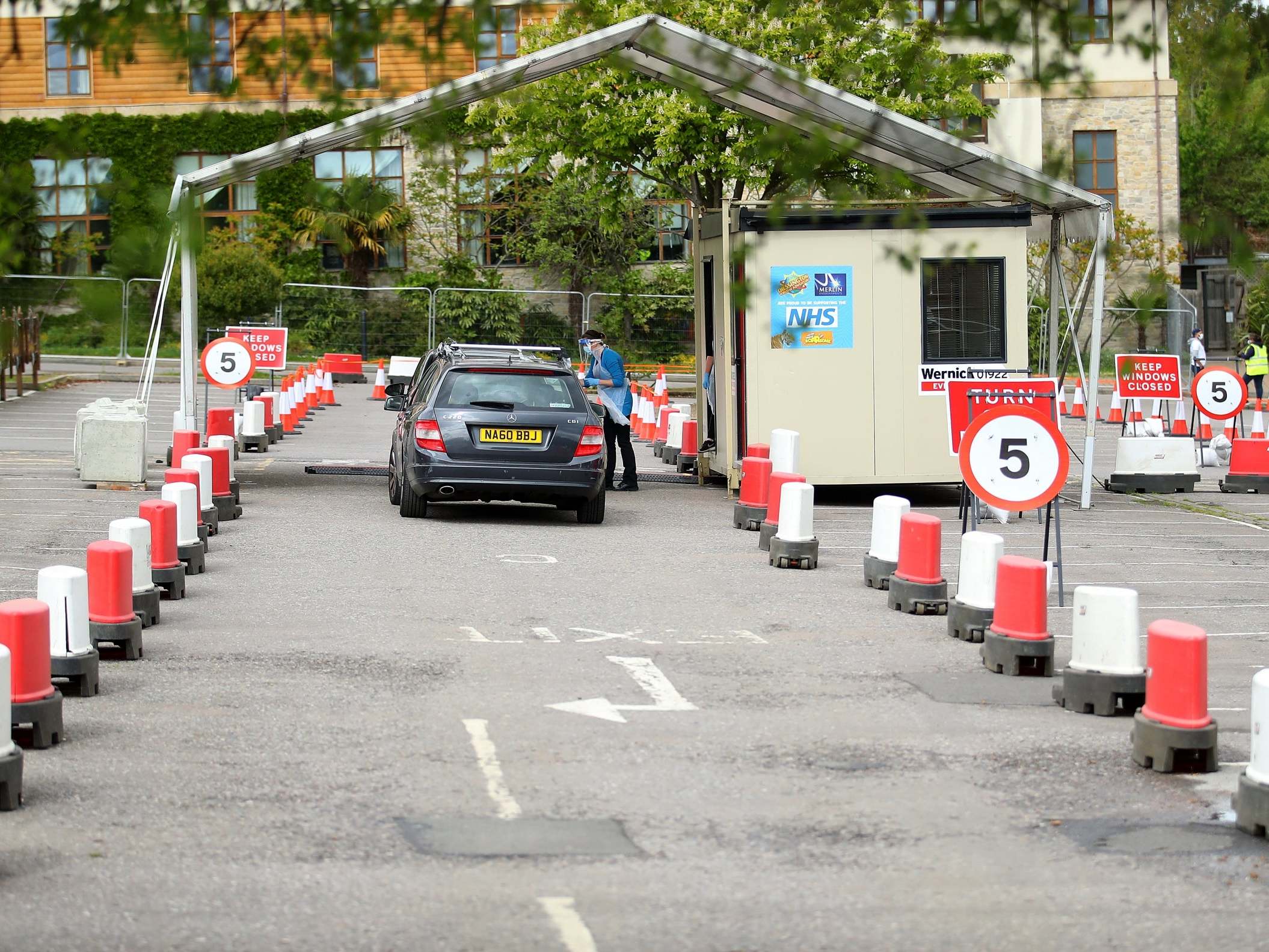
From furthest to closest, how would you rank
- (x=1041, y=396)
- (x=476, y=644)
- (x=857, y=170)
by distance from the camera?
(x=857, y=170) → (x=1041, y=396) → (x=476, y=644)

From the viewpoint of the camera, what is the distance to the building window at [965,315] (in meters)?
19.3

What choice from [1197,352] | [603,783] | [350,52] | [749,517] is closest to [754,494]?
[749,517]

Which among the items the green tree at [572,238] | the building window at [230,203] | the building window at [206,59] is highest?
the building window at [230,203]

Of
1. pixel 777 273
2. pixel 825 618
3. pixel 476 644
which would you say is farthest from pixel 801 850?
pixel 777 273

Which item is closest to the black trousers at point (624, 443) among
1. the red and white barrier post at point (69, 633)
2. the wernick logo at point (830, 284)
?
the wernick logo at point (830, 284)

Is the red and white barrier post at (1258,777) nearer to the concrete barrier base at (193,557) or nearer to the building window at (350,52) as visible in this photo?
the building window at (350,52)

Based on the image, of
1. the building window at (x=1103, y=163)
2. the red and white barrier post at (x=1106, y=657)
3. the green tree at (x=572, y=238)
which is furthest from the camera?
the building window at (x=1103, y=163)

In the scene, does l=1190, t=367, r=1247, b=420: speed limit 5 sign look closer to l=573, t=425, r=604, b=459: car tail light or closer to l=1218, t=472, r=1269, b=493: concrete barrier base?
l=1218, t=472, r=1269, b=493: concrete barrier base

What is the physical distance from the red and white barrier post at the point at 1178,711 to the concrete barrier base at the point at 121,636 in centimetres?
530

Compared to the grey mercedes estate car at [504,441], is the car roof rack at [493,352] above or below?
above

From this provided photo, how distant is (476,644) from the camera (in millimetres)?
10406

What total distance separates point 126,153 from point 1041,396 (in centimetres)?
4435

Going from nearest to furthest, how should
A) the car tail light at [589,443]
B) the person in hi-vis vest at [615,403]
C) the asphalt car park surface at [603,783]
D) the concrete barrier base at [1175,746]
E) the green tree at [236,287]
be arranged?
the asphalt car park surface at [603,783]
the concrete barrier base at [1175,746]
the car tail light at [589,443]
the person in hi-vis vest at [615,403]
the green tree at [236,287]

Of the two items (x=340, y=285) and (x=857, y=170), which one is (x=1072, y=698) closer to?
(x=857, y=170)
